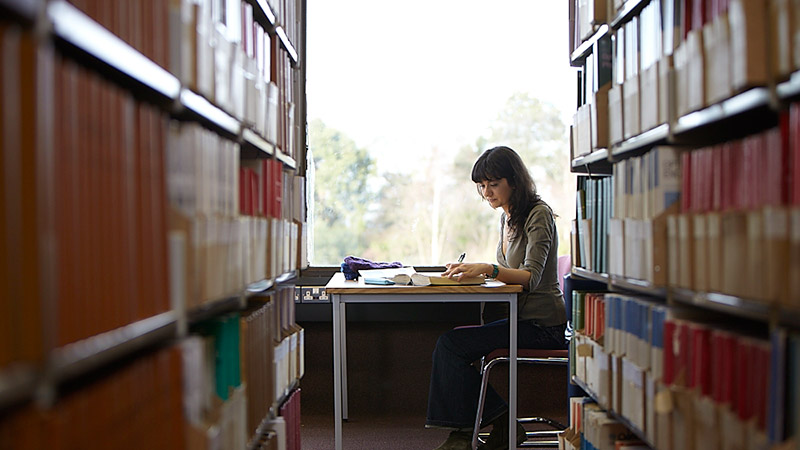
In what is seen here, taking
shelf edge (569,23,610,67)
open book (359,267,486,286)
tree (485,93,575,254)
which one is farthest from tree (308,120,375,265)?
shelf edge (569,23,610,67)

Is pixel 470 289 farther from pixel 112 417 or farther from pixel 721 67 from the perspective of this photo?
pixel 112 417

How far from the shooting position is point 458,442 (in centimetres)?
279

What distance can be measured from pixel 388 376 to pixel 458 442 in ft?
3.22

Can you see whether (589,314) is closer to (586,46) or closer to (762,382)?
(586,46)

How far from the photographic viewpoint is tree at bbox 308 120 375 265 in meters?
3.84

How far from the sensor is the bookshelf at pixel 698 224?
3.69 ft

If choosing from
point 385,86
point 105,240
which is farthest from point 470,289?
point 105,240

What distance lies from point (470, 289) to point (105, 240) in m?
1.89

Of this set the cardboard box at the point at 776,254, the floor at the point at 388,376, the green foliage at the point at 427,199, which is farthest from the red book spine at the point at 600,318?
the green foliage at the point at 427,199

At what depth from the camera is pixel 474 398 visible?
2.84 meters

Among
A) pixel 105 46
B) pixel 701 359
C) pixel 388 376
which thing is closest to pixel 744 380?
pixel 701 359

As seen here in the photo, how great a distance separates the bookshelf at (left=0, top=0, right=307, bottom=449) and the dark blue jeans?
1.07 m

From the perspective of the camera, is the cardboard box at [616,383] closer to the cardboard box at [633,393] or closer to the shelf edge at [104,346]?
the cardboard box at [633,393]

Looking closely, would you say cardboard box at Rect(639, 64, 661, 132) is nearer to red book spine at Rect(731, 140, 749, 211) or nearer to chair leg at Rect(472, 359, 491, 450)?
red book spine at Rect(731, 140, 749, 211)
